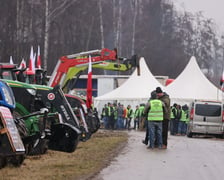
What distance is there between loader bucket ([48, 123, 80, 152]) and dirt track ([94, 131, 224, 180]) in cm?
92

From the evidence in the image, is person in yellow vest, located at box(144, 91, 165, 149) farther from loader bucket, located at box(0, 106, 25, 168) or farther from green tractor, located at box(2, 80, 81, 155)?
loader bucket, located at box(0, 106, 25, 168)

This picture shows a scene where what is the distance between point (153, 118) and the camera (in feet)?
62.4

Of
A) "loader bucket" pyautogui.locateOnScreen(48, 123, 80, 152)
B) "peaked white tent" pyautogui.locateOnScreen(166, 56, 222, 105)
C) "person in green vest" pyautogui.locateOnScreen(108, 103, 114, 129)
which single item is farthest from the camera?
"person in green vest" pyautogui.locateOnScreen(108, 103, 114, 129)

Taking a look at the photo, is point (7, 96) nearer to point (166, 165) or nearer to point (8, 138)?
point (8, 138)

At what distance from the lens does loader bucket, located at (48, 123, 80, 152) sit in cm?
1365

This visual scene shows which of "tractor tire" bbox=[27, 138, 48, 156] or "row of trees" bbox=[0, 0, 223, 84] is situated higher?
"row of trees" bbox=[0, 0, 223, 84]

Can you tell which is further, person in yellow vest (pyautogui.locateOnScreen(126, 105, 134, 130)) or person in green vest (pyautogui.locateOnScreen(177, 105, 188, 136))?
person in yellow vest (pyautogui.locateOnScreen(126, 105, 134, 130))

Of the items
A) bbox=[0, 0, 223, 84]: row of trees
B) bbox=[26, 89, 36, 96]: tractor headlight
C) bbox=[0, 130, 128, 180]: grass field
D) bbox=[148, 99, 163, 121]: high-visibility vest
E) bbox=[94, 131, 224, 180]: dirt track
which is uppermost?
bbox=[0, 0, 223, 84]: row of trees

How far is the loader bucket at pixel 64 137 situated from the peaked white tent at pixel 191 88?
2608 cm

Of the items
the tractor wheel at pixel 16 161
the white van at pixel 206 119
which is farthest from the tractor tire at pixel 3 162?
the white van at pixel 206 119

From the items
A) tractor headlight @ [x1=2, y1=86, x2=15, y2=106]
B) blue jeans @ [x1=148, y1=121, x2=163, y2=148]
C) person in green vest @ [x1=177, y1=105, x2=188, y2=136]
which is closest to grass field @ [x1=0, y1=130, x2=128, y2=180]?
tractor headlight @ [x1=2, y1=86, x2=15, y2=106]

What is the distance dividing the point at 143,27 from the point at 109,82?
1022 inches

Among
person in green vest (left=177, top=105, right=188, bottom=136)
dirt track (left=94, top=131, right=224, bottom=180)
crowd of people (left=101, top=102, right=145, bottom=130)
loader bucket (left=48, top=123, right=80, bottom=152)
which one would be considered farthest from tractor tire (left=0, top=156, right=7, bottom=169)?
crowd of people (left=101, top=102, right=145, bottom=130)

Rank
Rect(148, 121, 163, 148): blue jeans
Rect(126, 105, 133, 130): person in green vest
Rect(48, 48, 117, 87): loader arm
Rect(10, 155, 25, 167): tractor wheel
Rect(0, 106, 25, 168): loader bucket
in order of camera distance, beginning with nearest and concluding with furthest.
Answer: Rect(0, 106, 25, 168): loader bucket, Rect(10, 155, 25, 167): tractor wheel, Rect(148, 121, 163, 148): blue jeans, Rect(48, 48, 117, 87): loader arm, Rect(126, 105, 133, 130): person in green vest
